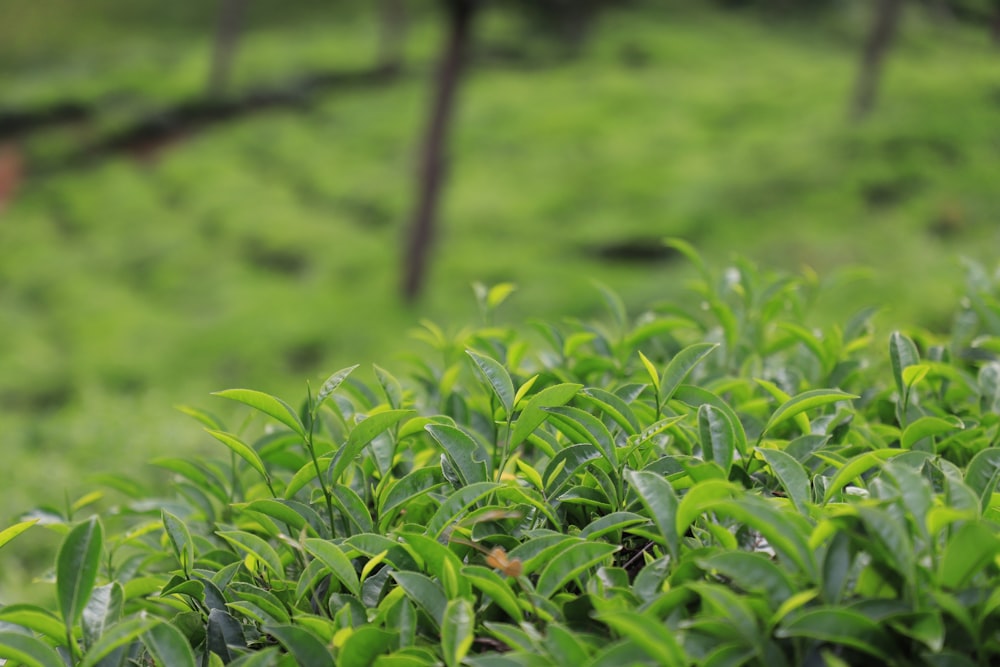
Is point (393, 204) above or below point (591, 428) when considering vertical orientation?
below

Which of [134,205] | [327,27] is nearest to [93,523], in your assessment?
[134,205]

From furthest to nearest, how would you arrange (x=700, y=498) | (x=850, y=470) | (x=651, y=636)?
(x=850, y=470) < (x=700, y=498) < (x=651, y=636)

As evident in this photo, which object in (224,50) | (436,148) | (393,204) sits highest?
(436,148)

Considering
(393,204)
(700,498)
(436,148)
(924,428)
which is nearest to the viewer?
(700,498)

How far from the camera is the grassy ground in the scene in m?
8.64

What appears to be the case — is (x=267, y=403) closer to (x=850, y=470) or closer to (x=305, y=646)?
(x=305, y=646)

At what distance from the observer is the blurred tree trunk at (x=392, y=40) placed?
19.8 m

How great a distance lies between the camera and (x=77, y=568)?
0.96m

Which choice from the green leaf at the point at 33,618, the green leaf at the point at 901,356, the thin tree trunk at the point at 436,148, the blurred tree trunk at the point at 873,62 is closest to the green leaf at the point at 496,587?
the green leaf at the point at 33,618

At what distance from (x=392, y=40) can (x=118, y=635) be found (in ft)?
67.8

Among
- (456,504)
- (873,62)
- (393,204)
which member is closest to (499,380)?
(456,504)

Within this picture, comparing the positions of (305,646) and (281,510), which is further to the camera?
(281,510)

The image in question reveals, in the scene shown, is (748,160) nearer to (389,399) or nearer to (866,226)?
(866,226)

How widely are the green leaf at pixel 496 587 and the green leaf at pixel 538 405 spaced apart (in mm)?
238
